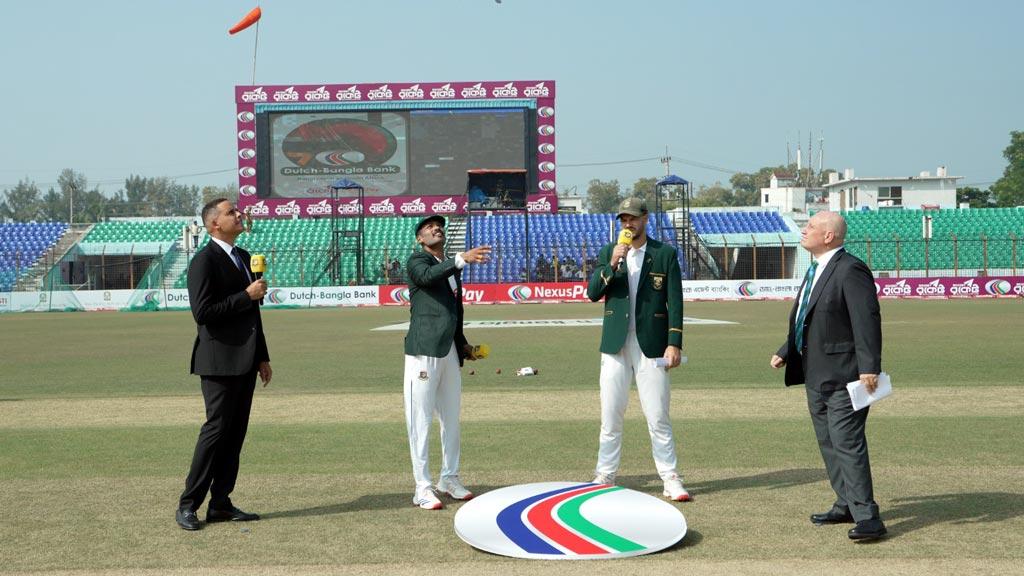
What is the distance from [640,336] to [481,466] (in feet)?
6.42

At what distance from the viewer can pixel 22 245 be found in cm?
5703

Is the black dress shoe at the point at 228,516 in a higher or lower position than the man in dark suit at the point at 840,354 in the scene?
lower

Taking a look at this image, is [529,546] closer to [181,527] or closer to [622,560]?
[622,560]

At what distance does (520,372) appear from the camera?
50.6 ft

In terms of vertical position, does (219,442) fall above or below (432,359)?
below

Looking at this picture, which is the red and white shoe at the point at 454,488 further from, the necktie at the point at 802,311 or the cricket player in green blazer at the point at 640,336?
the necktie at the point at 802,311

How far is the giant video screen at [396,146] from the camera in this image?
53.6m

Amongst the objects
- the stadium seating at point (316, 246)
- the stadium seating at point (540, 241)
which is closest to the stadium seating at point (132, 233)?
the stadium seating at point (316, 246)

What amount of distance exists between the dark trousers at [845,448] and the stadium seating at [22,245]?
50.2 m

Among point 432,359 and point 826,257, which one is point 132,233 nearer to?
point 432,359

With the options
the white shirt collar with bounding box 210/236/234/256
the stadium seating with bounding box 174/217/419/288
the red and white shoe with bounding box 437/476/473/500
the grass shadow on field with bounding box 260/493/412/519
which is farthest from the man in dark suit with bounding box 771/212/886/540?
the stadium seating with bounding box 174/217/419/288

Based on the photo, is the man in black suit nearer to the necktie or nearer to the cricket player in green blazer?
the cricket player in green blazer

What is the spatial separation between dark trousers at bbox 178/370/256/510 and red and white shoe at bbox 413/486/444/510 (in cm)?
122

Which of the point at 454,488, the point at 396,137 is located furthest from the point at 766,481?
the point at 396,137
